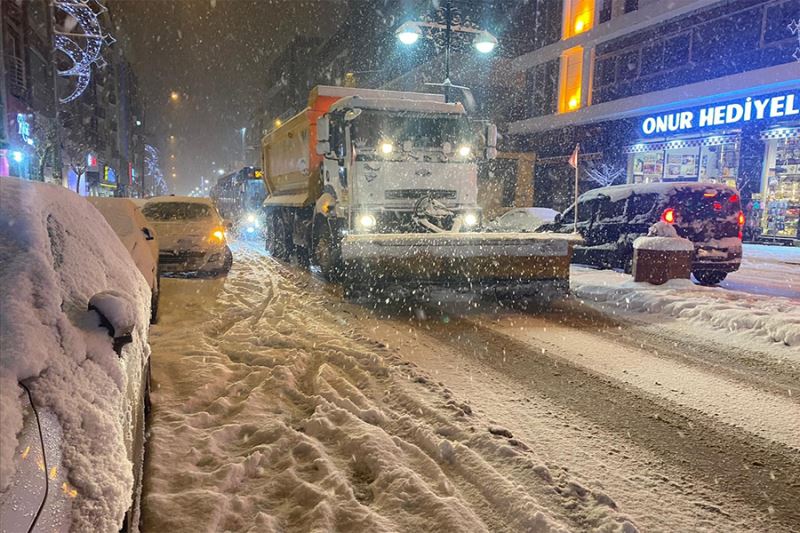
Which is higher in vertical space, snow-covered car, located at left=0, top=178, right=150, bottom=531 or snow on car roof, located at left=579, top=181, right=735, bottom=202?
snow on car roof, located at left=579, top=181, right=735, bottom=202

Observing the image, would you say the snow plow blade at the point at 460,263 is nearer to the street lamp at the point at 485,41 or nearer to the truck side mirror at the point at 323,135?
the truck side mirror at the point at 323,135

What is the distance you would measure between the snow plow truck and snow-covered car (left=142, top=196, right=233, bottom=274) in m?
2.05

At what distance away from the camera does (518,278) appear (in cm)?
934

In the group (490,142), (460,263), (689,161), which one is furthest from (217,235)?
(689,161)

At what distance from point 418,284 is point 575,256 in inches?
230

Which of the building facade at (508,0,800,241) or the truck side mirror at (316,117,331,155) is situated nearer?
the truck side mirror at (316,117,331,155)

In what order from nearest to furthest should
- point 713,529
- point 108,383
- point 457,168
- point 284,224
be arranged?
1. point 108,383
2. point 713,529
3. point 457,168
4. point 284,224

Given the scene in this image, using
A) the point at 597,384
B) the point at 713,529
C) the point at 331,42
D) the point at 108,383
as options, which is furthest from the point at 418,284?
the point at 331,42

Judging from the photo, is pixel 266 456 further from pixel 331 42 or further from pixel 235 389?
pixel 331 42

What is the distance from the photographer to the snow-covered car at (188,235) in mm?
11359

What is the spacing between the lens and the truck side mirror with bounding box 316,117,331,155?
1056 cm

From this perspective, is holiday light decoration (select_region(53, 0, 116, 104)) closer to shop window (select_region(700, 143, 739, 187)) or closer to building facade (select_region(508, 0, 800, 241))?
building facade (select_region(508, 0, 800, 241))

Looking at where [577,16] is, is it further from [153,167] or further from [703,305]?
[153,167]

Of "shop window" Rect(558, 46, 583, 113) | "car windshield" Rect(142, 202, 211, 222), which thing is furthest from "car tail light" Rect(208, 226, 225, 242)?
"shop window" Rect(558, 46, 583, 113)
